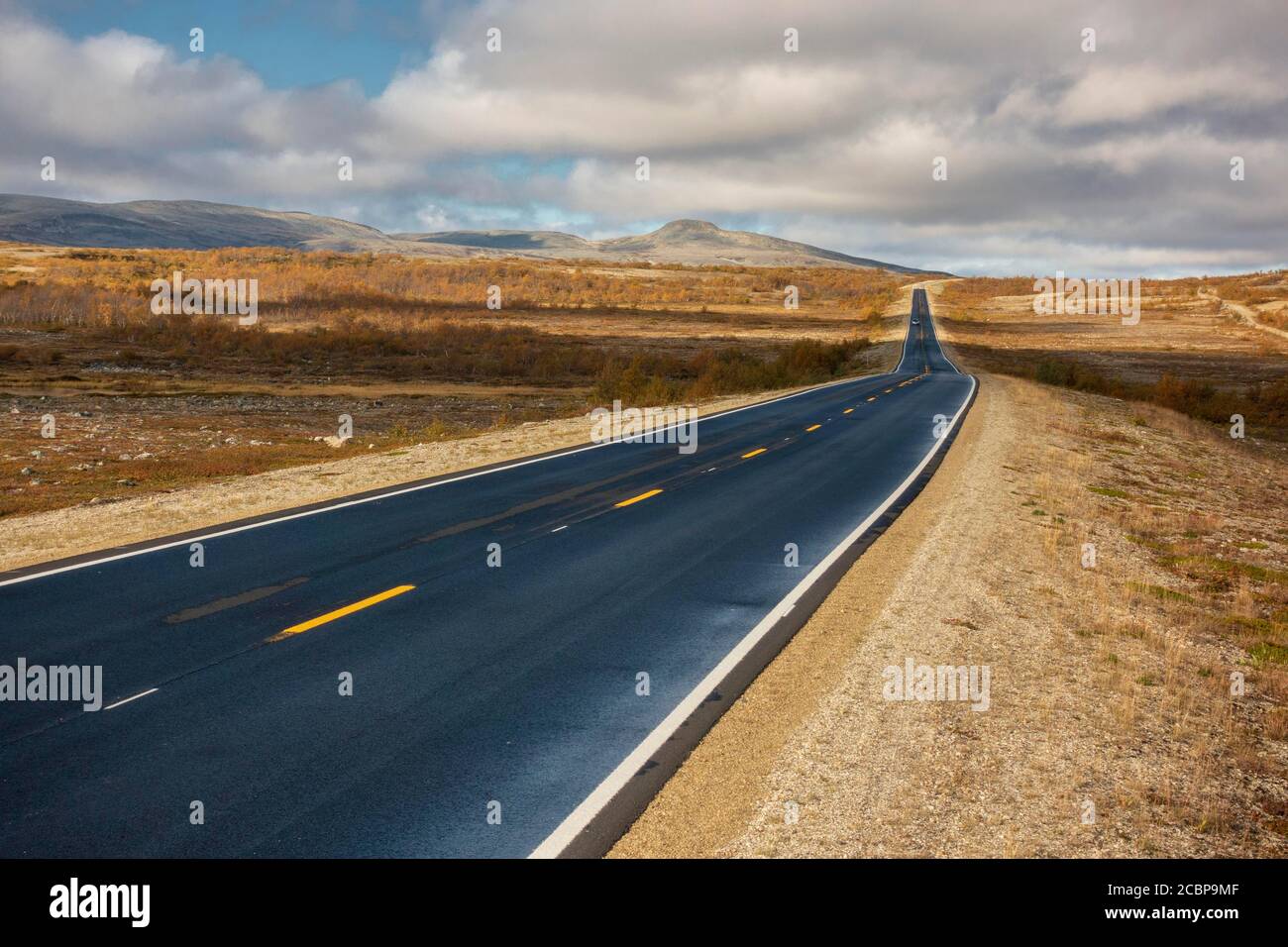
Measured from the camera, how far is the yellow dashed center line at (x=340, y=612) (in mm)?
7918

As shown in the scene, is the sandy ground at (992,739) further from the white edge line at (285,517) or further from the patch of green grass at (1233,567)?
the white edge line at (285,517)

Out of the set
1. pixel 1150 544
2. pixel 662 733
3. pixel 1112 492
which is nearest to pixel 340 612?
pixel 662 733

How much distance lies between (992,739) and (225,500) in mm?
12075

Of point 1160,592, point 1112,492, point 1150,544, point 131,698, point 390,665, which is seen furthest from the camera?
point 1112,492

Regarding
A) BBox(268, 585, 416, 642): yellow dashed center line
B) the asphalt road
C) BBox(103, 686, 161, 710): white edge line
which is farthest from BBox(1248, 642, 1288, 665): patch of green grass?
BBox(103, 686, 161, 710): white edge line

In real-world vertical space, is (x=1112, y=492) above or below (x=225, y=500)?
below

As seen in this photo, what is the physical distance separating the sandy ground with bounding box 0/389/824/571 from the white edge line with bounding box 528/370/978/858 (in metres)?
7.98

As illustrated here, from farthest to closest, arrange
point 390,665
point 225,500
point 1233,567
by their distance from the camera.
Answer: point 225,500 → point 1233,567 → point 390,665

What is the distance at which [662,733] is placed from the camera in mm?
6238

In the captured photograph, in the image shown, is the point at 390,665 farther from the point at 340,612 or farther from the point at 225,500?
the point at 225,500

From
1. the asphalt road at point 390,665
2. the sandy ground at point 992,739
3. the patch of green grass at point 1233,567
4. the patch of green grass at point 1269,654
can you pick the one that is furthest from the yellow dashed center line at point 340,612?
the patch of green grass at point 1233,567
